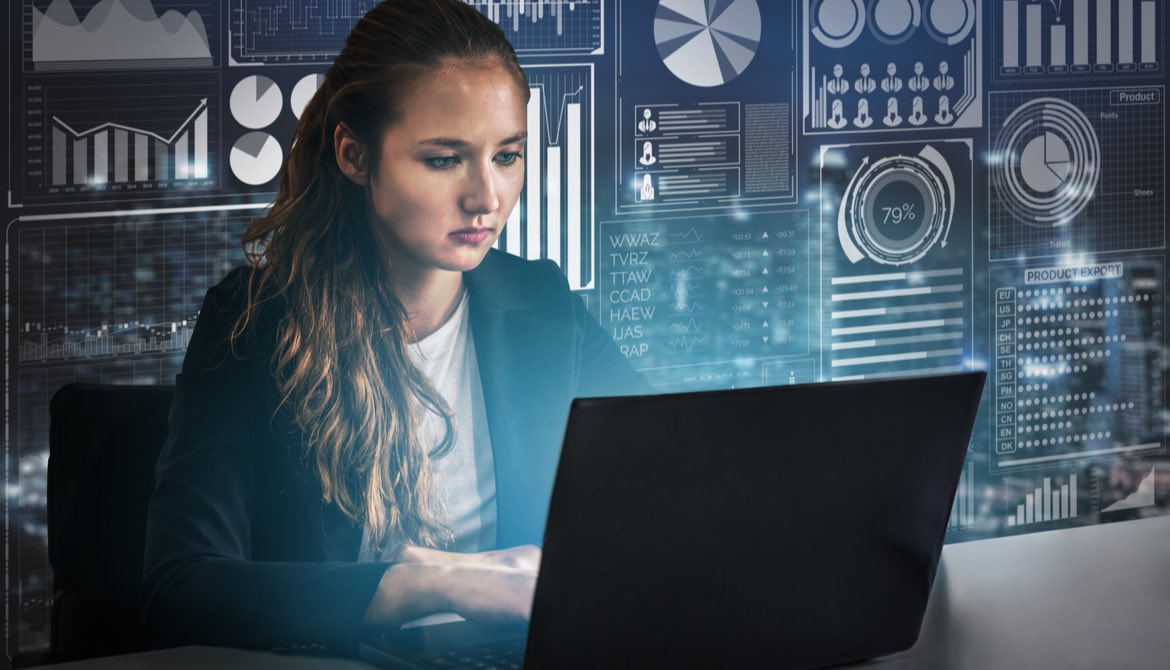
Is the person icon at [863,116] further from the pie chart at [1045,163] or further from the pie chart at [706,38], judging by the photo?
the pie chart at [1045,163]

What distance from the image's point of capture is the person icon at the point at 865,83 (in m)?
2.96

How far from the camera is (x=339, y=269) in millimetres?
2402

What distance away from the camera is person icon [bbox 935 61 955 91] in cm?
305

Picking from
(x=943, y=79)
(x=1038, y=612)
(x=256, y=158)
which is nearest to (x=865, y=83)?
(x=943, y=79)

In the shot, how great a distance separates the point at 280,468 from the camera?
230cm

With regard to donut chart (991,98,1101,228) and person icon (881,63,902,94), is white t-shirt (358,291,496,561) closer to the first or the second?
person icon (881,63,902,94)

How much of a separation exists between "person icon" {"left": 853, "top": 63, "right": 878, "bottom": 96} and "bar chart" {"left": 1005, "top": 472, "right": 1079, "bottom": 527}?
1035mm

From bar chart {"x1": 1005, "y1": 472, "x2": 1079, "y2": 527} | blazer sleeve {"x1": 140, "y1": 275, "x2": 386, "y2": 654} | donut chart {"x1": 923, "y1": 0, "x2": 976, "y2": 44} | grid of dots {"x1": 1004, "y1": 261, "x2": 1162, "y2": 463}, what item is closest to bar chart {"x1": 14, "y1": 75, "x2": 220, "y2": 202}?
blazer sleeve {"x1": 140, "y1": 275, "x2": 386, "y2": 654}

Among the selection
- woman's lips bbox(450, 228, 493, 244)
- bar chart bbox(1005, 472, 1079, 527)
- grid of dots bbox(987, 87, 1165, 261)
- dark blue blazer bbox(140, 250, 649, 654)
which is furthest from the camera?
bar chart bbox(1005, 472, 1079, 527)

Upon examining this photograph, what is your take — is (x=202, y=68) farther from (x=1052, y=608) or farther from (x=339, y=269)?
(x=1052, y=608)

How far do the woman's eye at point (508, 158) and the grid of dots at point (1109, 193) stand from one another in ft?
3.87

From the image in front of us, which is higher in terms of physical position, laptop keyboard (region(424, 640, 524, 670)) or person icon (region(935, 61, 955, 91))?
person icon (region(935, 61, 955, 91))

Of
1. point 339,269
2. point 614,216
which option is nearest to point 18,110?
point 339,269

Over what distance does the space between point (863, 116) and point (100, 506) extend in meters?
1.78
